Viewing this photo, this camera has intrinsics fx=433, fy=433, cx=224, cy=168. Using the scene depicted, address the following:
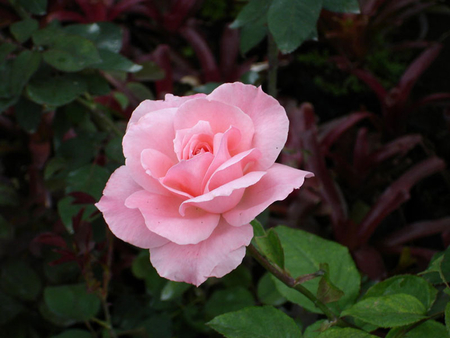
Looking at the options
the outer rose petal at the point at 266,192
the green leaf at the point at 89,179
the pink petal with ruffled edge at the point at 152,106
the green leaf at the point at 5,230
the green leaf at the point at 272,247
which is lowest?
the green leaf at the point at 5,230

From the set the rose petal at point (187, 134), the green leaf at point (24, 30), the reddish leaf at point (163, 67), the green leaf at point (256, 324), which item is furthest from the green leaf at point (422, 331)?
the reddish leaf at point (163, 67)

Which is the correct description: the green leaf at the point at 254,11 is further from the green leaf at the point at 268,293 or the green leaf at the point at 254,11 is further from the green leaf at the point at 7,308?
the green leaf at the point at 7,308

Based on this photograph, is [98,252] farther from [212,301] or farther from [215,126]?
[215,126]

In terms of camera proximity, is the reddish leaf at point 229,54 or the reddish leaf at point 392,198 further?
the reddish leaf at point 229,54

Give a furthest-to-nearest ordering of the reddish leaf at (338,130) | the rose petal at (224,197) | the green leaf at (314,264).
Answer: the reddish leaf at (338,130) → the green leaf at (314,264) → the rose petal at (224,197)

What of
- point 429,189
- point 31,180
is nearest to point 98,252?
point 31,180

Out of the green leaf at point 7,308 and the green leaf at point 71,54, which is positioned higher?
the green leaf at point 71,54

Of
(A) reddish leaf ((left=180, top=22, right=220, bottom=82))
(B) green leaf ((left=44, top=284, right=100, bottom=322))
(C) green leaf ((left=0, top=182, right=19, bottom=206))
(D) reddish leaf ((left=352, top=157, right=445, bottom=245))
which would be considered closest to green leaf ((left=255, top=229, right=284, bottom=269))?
(B) green leaf ((left=44, top=284, right=100, bottom=322))
